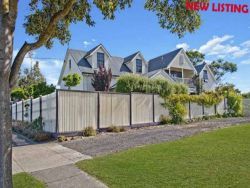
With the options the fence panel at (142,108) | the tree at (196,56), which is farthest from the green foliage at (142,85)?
the tree at (196,56)

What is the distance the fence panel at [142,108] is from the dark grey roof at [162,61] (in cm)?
1790

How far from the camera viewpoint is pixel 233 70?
61.7 m

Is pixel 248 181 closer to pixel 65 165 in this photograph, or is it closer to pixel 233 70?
pixel 65 165

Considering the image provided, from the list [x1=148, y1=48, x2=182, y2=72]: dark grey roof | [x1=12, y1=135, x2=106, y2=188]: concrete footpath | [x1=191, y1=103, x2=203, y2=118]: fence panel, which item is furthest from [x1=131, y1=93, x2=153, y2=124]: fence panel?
[x1=148, y1=48, x2=182, y2=72]: dark grey roof


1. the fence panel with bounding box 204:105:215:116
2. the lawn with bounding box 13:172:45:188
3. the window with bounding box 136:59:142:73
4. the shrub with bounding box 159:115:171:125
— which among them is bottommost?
the lawn with bounding box 13:172:45:188

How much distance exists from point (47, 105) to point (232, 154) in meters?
10.4

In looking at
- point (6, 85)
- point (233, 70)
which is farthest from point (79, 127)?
point (233, 70)

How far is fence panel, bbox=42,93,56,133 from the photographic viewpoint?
14281mm

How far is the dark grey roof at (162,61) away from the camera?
35.9 meters

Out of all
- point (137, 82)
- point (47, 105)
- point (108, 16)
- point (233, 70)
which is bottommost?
point (47, 105)

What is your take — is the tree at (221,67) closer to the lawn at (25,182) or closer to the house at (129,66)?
the house at (129,66)

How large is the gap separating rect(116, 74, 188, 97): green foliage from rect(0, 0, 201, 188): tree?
9964 millimetres

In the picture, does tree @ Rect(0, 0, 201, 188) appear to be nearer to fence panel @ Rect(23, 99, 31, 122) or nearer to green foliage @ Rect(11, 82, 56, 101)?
fence panel @ Rect(23, 99, 31, 122)

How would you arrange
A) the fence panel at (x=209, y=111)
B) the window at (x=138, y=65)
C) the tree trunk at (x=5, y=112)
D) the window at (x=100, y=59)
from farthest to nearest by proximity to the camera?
1. the window at (x=138, y=65)
2. the window at (x=100, y=59)
3. the fence panel at (x=209, y=111)
4. the tree trunk at (x=5, y=112)
